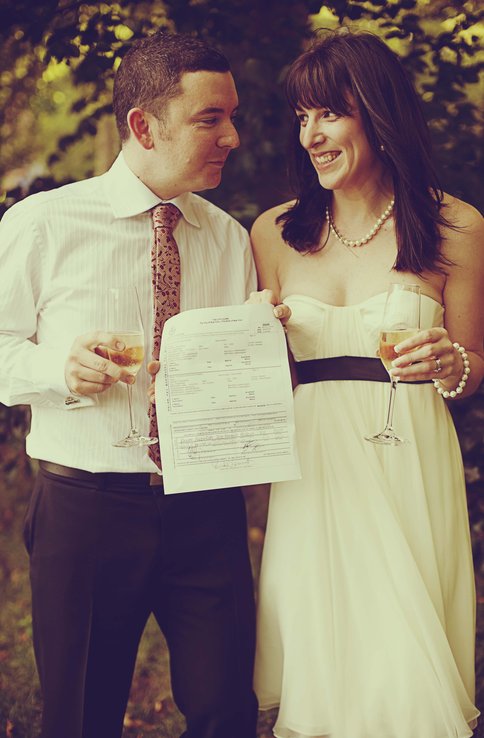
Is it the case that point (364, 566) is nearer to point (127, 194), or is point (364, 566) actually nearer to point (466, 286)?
point (466, 286)

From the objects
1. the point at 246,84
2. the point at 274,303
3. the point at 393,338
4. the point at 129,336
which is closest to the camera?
the point at 129,336

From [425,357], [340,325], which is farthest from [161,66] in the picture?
[425,357]

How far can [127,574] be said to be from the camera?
9.04ft

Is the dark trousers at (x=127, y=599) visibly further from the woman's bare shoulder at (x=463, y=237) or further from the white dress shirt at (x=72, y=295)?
the woman's bare shoulder at (x=463, y=237)

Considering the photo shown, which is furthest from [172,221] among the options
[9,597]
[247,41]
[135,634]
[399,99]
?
[9,597]

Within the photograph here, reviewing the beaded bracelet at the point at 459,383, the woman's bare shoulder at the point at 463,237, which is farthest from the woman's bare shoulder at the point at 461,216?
the beaded bracelet at the point at 459,383

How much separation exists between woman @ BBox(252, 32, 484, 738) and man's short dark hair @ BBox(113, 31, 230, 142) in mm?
383

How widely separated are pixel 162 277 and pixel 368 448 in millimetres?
853

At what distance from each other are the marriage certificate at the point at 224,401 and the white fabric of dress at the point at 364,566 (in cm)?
30

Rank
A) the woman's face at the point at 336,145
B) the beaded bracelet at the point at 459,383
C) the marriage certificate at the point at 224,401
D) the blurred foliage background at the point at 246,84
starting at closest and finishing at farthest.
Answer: the marriage certificate at the point at 224,401, the beaded bracelet at the point at 459,383, the woman's face at the point at 336,145, the blurred foliage background at the point at 246,84

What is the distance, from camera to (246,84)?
13.6 ft

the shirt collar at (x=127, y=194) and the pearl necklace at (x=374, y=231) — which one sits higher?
the shirt collar at (x=127, y=194)

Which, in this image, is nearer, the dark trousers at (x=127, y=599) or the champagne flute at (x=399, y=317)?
the champagne flute at (x=399, y=317)

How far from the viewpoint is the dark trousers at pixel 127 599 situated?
273cm
